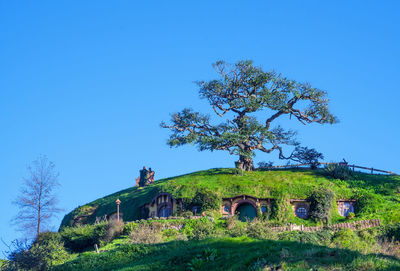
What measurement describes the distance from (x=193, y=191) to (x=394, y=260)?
31.4 meters

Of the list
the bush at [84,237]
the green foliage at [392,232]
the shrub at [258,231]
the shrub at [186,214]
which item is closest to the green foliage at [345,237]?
the green foliage at [392,232]

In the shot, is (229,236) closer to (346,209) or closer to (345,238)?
(345,238)

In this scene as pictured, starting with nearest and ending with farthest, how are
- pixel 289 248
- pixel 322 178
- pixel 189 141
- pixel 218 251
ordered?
1. pixel 289 248
2. pixel 218 251
3. pixel 322 178
4. pixel 189 141

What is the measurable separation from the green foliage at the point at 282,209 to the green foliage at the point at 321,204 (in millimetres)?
1990

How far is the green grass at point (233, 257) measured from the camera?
22.8 metres

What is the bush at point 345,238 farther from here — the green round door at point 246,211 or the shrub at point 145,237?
the green round door at point 246,211

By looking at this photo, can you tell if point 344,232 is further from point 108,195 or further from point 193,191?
point 108,195

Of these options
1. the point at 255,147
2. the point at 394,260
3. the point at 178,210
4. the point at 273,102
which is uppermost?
the point at 273,102

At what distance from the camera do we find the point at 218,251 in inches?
1085

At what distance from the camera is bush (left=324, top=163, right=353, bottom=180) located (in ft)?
183

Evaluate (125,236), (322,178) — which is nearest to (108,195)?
(125,236)

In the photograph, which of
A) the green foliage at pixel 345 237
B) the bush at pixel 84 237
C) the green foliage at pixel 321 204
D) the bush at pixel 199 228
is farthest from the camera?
the green foliage at pixel 321 204

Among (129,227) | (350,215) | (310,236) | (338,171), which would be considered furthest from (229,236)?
(338,171)

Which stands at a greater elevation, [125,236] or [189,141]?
[189,141]
